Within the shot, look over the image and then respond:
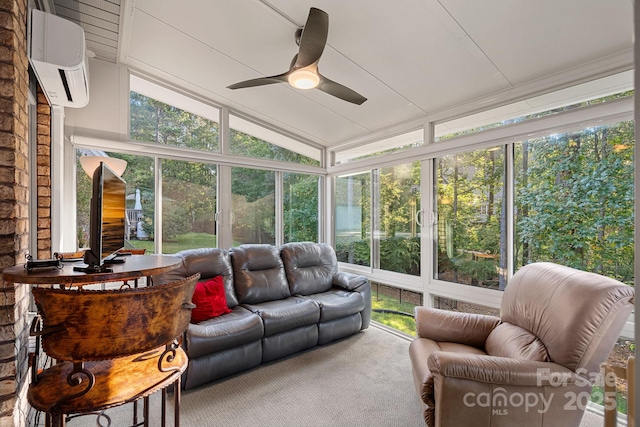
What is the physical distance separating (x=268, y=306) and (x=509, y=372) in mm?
2167

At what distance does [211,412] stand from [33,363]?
129cm

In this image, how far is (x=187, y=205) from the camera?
147 inches

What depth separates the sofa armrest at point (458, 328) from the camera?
2.34 meters

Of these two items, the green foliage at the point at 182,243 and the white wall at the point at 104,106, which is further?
the green foliage at the point at 182,243

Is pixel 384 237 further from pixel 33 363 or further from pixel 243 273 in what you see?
pixel 33 363

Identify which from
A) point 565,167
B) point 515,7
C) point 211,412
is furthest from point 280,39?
point 211,412

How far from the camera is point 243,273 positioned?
133 inches

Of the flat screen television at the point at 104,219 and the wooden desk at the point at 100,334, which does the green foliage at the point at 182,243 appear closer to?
the flat screen television at the point at 104,219

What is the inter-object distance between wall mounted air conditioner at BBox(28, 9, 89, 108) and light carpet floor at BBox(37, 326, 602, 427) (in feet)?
7.59

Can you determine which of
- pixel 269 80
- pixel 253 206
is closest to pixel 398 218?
pixel 253 206

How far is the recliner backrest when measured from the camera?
5.12 ft

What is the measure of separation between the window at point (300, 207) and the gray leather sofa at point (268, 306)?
70 cm

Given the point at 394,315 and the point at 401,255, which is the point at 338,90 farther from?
the point at 394,315

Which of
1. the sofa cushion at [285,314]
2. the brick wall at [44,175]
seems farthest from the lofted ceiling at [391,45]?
the sofa cushion at [285,314]
